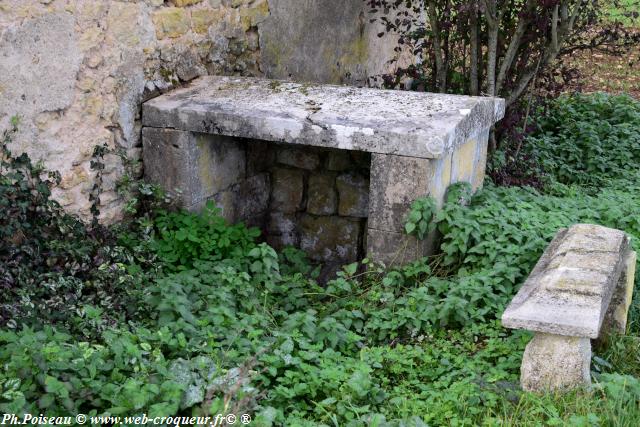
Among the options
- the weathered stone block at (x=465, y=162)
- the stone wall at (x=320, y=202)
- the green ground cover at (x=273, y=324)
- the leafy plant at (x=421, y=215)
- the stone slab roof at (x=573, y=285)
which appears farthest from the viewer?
the stone wall at (x=320, y=202)

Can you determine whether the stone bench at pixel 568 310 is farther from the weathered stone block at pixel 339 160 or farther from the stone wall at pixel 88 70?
the stone wall at pixel 88 70

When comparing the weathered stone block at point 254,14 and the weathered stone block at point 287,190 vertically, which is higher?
the weathered stone block at point 254,14

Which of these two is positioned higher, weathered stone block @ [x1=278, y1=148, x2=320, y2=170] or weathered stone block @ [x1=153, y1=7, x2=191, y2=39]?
weathered stone block @ [x1=153, y1=7, x2=191, y2=39]

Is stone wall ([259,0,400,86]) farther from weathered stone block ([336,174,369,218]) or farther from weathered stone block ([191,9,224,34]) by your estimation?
weathered stone block ([336,174,369,218])

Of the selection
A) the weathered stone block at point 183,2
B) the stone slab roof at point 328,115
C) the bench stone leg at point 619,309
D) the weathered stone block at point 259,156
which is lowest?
the bench stone leg at point 619,309

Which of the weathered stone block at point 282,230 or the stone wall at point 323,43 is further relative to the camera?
the stone wall at point 323,43

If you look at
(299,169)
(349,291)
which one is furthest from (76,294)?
(299,169)

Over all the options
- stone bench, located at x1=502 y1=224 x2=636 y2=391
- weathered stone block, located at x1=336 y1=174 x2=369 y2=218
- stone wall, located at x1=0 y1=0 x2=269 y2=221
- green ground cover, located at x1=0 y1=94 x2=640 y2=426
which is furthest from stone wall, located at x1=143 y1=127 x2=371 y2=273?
stone bench, located at x1=502 y1=224 x2=636 y2=391

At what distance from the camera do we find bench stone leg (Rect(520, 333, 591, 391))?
3.06 m

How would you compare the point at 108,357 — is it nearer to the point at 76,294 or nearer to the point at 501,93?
the point at 76,294

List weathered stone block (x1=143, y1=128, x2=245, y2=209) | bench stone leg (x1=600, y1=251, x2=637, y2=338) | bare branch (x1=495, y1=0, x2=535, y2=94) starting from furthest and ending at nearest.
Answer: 1. bare branch (x1=495, y1=0, x2=535, y2=94)
2. weathered stone block (x1=143, y1=128, x2=245, y2=209)
3. bench stone leg (x1=600, y1=251, x2=637, y2=338)

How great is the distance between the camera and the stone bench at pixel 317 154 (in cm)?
419

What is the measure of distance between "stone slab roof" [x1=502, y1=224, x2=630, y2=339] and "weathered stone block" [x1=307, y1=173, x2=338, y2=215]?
4.83 ft

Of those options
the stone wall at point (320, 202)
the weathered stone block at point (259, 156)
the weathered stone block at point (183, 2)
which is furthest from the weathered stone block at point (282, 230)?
the weathered stone block at point (183, 2)
